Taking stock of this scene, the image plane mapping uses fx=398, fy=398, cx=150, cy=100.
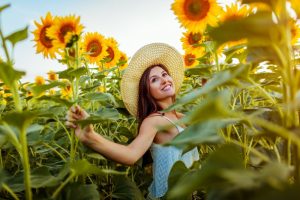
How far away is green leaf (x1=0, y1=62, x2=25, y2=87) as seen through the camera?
1165 mm

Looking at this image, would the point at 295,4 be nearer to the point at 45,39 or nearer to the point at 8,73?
the point at 8,73

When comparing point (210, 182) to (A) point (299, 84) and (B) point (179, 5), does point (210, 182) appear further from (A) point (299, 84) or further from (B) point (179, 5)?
(B) point (179, 5)

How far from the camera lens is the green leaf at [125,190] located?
2.09m

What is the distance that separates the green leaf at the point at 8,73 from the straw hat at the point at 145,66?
1.44 metres

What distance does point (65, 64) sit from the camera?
2295 mm

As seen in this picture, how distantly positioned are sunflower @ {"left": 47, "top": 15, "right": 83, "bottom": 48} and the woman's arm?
59 centimetres

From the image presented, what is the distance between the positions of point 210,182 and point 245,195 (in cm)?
9

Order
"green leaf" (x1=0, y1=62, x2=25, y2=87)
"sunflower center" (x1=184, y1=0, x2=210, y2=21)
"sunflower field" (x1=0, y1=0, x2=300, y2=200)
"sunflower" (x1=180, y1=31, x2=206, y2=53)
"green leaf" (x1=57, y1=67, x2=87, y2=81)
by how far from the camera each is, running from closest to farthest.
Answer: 1. "sunflower field" (x1=0, y1=0, x2=300, y2=200)
2. "green leaf" (x1=0, y1=62, x2=25, y2=87)
3. "green leaf" (x1=57, y1=67, x2=87, y2=81)
4. "sunflower center" (x1=184, y1=0, x2=210, y2=21)
5. "sunflower" (x1=180, y1=31, x2=206, y2=53)

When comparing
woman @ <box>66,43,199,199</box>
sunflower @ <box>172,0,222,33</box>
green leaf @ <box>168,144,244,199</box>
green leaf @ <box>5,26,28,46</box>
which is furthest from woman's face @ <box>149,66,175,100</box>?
green leaf @ <box>168,144,244,199</box>

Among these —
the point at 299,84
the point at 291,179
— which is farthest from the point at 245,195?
the point at 291,179

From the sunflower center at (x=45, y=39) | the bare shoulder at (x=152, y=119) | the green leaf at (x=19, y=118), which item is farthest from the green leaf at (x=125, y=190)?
the green leaf at (x=19, y=118)

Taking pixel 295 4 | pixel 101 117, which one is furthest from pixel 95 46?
pixel 295 4

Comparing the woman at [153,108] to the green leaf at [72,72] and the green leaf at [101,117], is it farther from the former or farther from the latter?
the green leaf at [72,72]

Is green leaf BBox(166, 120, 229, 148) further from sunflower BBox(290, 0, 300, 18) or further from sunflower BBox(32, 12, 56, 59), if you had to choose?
sunflower BBox(32, 12, 56, 59)
